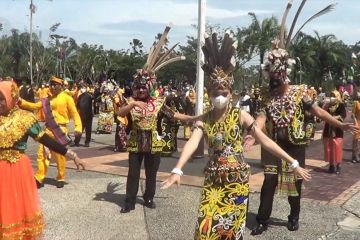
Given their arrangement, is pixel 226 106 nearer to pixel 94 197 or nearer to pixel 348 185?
pixel 94 197

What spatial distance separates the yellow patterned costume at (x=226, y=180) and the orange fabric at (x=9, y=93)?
166cm

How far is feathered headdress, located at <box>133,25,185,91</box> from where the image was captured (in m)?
7.22

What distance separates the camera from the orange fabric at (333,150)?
10461mm

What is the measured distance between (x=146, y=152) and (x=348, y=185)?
3831mm

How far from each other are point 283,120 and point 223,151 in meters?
1.90

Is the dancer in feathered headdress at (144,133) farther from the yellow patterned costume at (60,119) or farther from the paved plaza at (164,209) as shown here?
the yellow patterned costume at (60,119)

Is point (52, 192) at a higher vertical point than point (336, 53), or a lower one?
lower

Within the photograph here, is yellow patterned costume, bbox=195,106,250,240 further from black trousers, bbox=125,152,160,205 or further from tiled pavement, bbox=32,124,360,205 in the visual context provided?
tiled pavement, bbox=32,124,360,205

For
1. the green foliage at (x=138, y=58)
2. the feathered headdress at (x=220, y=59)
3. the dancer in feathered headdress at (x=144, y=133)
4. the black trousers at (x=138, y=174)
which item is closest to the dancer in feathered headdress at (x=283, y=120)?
the dancer in feathered headdress at (x=144, y=133)

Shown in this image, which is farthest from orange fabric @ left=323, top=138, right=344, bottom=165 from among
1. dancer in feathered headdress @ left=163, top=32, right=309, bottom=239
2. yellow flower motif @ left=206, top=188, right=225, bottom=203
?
yellow flower motif @ left=206, top=188, right=225, bottom=203

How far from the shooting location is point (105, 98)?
53.0ft

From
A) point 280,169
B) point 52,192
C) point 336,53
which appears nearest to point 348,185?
point 280,169

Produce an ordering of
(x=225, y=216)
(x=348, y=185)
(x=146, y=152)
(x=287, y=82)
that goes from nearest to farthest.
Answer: (x=225, y=216) < (x=287, y=82) < (x=146, y=152) < (x=348, y=185)

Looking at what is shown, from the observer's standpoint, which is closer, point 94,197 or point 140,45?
point 94,197
